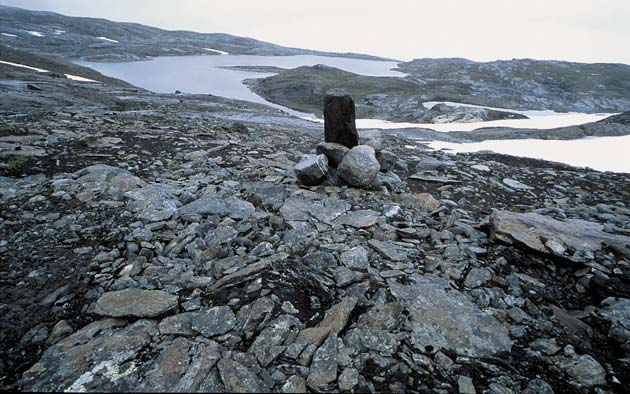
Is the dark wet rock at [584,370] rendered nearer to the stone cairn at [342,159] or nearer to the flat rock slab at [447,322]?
the flat rock slab at [447,322]

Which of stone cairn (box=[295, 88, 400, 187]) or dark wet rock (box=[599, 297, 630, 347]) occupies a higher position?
stone cairn (box=[295, 88, 400, 187])

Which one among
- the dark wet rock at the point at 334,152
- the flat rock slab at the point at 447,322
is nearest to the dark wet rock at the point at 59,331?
the flat rock slab at the point at 447,322

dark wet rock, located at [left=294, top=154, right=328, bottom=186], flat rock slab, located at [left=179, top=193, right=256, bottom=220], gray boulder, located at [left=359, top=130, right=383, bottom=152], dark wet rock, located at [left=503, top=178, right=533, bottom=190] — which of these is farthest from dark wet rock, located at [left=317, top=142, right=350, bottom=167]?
dark wet rock, located at [left=503, top=178, right=533, bottom=190]

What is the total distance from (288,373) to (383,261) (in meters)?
1.81

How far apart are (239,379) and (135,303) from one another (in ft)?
4.32

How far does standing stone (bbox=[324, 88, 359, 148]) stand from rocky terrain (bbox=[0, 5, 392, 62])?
8024 centimetres

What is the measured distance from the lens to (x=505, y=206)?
6195 mm

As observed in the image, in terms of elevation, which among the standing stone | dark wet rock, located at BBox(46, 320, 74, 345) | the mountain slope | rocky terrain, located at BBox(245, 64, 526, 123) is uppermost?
the mountain slope

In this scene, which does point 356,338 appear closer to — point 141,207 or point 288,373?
point 288,373

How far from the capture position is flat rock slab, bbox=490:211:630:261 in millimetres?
4043

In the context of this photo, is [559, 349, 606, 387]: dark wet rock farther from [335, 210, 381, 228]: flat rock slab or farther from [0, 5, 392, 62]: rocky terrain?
[0, 5, 392, 62]: rocky terrain

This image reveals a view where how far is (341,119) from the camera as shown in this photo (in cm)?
691

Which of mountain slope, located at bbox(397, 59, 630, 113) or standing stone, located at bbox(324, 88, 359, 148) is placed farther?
mountain slope, located at bbox(397, 59, 630, 113)

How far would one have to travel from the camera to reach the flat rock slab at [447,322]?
274 cm
